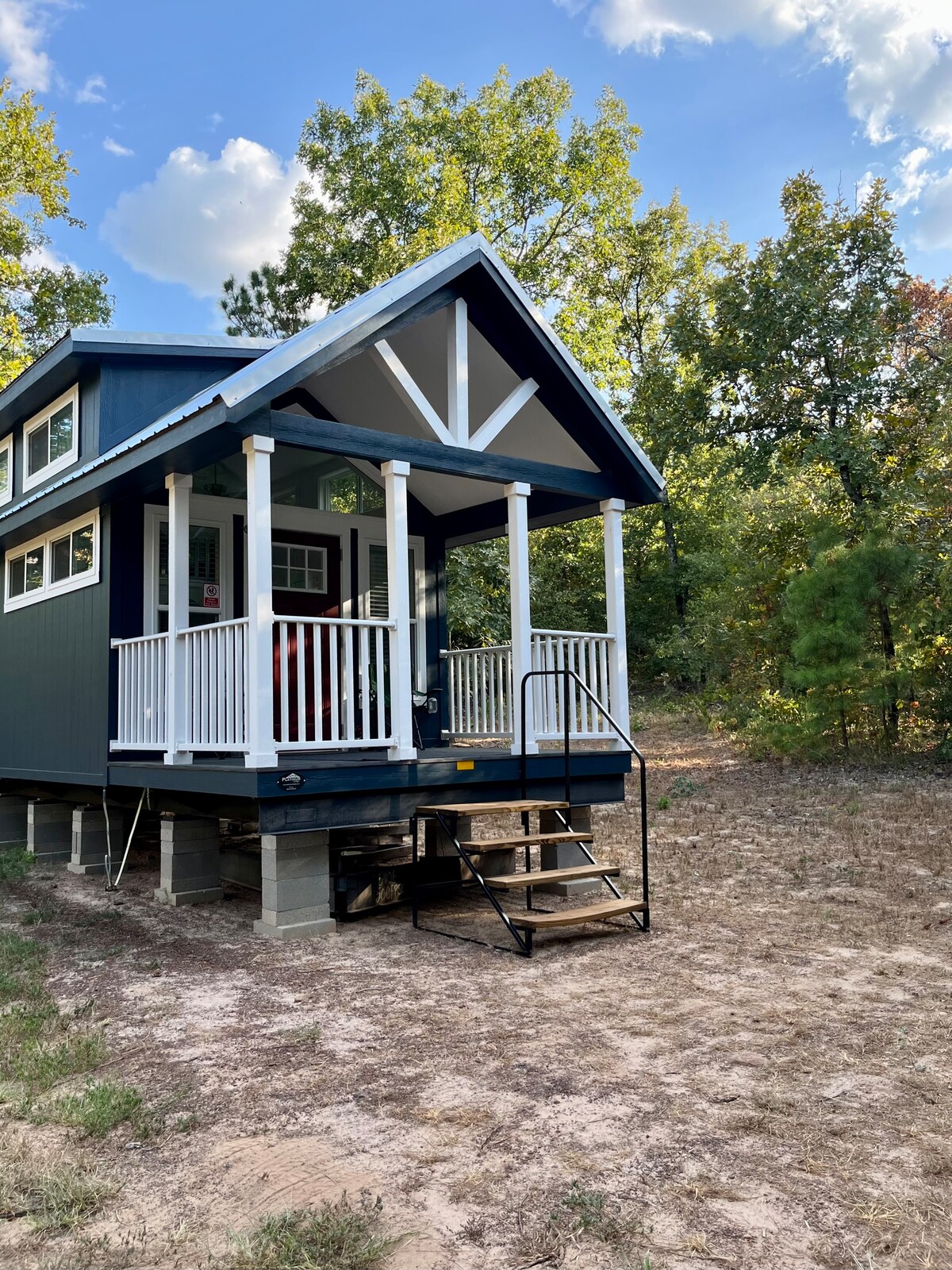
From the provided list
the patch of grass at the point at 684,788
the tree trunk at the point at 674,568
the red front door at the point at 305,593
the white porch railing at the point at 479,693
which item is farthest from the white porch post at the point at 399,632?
the tree trunk at the point at 674,568

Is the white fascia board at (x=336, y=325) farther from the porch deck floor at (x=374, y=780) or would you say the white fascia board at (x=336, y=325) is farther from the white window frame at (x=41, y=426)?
the white window frame at (x=41, y=426)

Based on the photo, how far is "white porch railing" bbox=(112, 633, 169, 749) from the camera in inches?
303

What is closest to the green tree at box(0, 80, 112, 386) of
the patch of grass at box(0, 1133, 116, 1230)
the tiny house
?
the tiny house

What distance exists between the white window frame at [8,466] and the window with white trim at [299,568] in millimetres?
4147

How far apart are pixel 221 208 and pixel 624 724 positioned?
32662 millimetres

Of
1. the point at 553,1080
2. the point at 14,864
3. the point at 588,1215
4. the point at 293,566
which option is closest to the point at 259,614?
the point at 293,566

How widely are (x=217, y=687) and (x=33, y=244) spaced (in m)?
23.6

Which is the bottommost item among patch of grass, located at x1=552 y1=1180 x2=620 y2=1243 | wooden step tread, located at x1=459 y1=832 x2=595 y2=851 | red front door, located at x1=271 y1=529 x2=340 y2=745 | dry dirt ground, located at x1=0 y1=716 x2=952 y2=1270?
dry dirt ground, located at x1=0 y1=716 x2=952 y2=1270

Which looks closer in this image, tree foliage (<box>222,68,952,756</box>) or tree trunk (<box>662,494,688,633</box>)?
tree foliage (<box>222,68,952,756</box>)

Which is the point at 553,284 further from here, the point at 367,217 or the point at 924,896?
the point at 924,896

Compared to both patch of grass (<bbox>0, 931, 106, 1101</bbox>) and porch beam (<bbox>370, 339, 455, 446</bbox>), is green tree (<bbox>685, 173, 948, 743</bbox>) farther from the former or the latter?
patch of grass (<bbox>0, 931, 106, 1101</bbox>)

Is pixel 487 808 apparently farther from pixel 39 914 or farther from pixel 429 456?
pixel 39 914

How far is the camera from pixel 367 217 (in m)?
26.3

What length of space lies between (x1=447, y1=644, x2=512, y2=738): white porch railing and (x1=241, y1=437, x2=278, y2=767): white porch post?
363 centimetres
